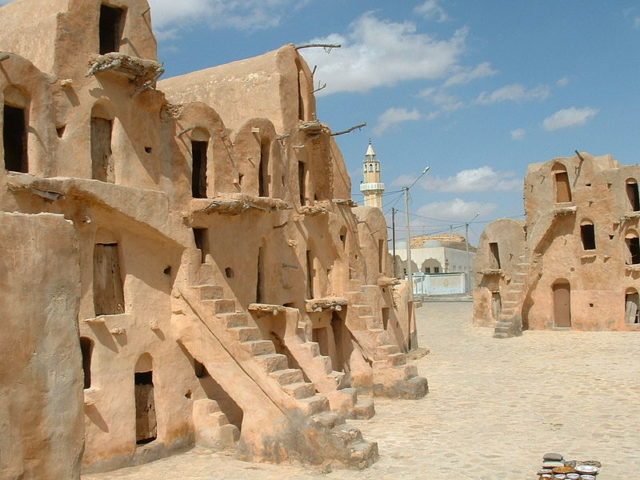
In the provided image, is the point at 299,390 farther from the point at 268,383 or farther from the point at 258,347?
the point at 258,347

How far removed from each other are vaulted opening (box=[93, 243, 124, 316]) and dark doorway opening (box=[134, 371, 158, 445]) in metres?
1.56

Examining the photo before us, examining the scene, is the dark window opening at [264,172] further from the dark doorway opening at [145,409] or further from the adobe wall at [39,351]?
the adobe wall at [39,351]

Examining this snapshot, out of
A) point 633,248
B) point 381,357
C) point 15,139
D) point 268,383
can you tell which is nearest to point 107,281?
point 15,139

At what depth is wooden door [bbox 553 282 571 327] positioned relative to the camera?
3556 centimetres

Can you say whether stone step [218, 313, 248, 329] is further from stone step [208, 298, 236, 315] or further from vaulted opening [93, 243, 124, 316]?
vaulted opening [93, 243, 124, 316]

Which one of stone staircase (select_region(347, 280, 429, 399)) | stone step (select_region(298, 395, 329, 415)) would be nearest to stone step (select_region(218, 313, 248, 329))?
stone step (select_region(298, 395, 329, 415))

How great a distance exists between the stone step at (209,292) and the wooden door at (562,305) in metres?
24.2

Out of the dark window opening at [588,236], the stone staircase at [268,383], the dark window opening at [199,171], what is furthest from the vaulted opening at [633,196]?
the stone staircase at [268,383]

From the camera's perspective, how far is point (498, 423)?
17.0 metres

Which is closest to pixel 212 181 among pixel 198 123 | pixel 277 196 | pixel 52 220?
pixel 198 123

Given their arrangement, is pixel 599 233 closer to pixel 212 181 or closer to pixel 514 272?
pixel 514 272

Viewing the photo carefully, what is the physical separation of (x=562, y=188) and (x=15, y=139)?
2923cm

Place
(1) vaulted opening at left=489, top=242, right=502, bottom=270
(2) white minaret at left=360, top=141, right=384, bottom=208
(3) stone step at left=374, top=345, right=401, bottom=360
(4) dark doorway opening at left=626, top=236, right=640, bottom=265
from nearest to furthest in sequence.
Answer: (3) stone step at left=374, top=345, right=401, bottom=360 → (4) dark doorway opening at left=626, top=236, right=640, bottom=265 → (1) vaulted opening at left=489, top=242, right=502, bottom=270 → (2) white minaret at left=360, top=141, right=384, bottom=208

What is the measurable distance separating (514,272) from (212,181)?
22.7 meters
